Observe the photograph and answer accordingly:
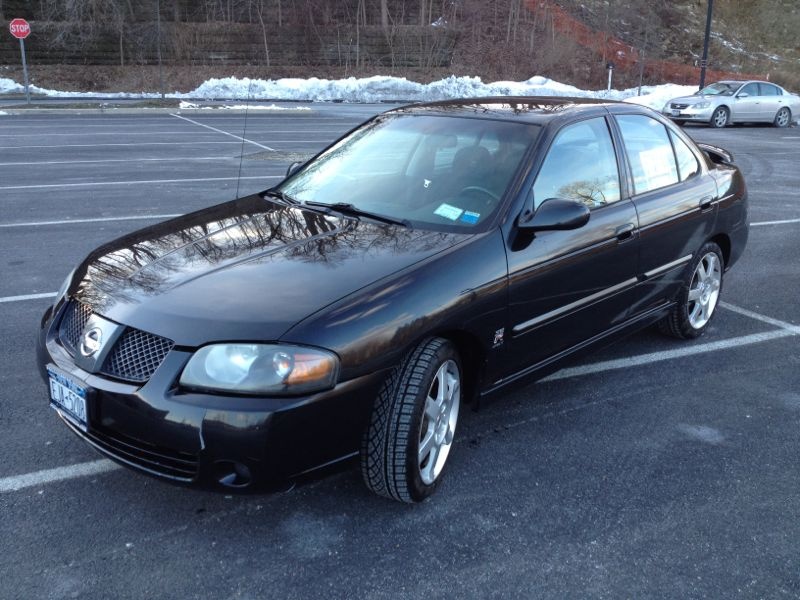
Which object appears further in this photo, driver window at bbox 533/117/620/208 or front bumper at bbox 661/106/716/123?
front bumper at bbox 661/106/716/123

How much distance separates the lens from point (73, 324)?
3.10 metres

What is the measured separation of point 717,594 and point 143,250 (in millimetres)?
2753

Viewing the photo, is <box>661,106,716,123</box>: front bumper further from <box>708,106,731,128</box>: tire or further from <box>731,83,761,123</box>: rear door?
<box>731,83,761,123</box>: rear door

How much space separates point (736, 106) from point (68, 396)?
2289cm

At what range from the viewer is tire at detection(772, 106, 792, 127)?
23.3m

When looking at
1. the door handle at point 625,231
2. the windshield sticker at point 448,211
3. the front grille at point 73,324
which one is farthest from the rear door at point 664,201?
the front grille at point 73,324

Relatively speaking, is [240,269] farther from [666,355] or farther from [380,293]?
[666,355]

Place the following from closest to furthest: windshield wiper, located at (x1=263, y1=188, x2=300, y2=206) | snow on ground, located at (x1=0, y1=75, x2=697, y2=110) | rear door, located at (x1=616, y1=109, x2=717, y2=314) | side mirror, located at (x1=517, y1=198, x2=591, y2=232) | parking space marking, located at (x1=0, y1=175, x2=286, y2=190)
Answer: side mirror, located at (x1=517, y1=198, x2=591, y2=232) < windshield wiper, located at (x1=263, y1=188, x2=300, y2=206) < rear door, located at (x1=616, y1=109, x2=717, y2=314) < parking space marking, located at (x1=0, y1=175, x2=286, y2=190) < snow on ground, located at (x1=0, y1=75, x2=697, y2=110)

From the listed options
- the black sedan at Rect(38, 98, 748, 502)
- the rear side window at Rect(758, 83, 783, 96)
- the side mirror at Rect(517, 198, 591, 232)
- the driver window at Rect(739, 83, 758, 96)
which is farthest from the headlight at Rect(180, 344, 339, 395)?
the rear side window at Rect(758, 83, 783, 96)

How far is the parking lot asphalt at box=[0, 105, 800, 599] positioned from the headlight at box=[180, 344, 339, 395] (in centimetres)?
45

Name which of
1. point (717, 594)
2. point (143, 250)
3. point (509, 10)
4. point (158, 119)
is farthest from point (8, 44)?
point (717, 594)

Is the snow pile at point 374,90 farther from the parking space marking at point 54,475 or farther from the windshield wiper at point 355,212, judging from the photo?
the parking space marking at point 54,475

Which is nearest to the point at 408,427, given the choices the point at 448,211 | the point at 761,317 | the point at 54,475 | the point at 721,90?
the point at 448,211

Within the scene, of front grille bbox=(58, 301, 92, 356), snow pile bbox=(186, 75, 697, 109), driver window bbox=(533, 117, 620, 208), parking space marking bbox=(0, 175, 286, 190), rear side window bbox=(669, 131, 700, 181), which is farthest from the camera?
snow pile bbox=(186, 75, 697, 109)
